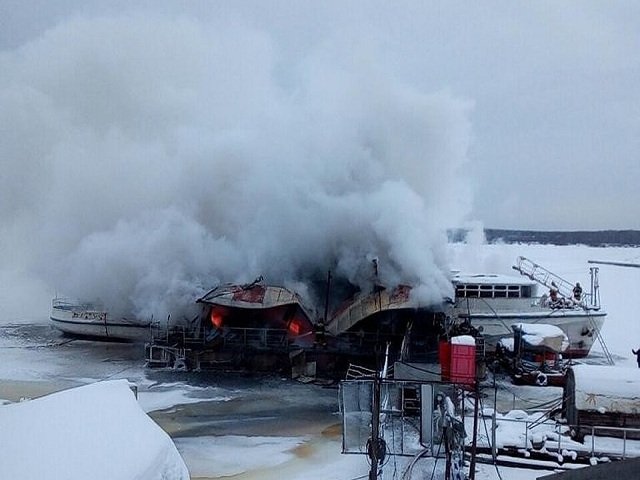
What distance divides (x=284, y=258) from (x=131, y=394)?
1598cm

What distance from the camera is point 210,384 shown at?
1784 centimetres

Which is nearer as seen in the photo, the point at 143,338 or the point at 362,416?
the point at 362,416

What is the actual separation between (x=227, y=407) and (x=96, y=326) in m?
11.3

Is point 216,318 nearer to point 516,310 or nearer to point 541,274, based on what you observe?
point 516,310

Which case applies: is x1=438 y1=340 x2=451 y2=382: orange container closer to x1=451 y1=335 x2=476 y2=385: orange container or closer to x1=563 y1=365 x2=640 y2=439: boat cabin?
x1=451 y1=335 x2=476 y2=385: orange container

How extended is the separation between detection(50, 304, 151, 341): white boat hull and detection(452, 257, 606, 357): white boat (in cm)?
1194

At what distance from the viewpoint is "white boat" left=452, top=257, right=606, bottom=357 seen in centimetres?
2064

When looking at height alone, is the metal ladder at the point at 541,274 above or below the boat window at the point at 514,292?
above

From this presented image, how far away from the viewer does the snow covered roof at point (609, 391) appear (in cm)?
1102

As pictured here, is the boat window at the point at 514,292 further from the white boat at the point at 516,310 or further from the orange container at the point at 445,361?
the orange container at the point at 445,361

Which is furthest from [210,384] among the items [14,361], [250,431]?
[14,361]

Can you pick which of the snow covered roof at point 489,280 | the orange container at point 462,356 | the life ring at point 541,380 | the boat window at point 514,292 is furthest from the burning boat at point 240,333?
the orange container at point 462,356

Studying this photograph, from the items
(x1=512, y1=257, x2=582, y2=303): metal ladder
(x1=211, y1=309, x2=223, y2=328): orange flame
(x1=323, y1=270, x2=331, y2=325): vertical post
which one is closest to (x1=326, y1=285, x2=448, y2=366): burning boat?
(x1=323, y1=270, x2=331, y2=325): vertical post

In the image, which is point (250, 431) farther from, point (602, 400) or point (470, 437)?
point (602, 400)
